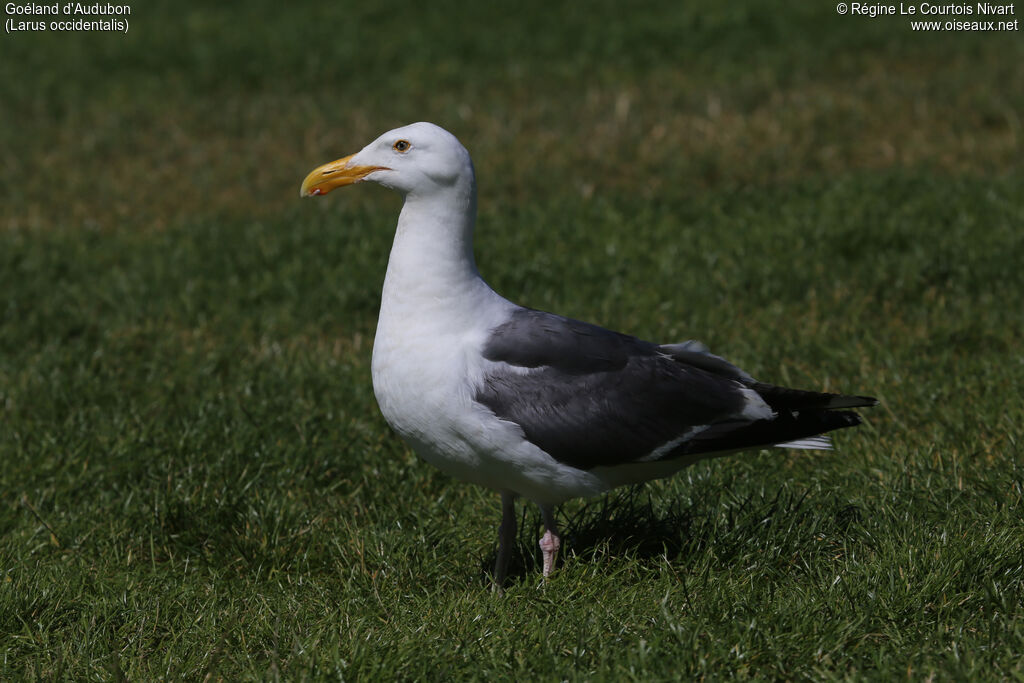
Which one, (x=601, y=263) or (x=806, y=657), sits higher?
(x=601, y=263)

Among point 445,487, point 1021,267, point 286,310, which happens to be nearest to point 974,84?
point 1021,267

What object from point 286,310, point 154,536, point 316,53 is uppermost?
point 316,53

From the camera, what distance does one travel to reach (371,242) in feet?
28.3

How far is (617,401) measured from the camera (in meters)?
4.47

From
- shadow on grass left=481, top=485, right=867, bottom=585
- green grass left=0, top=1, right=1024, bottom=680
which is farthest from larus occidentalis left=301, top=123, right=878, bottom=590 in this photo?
green grass left=0, top=1, right=1024, bottom=680

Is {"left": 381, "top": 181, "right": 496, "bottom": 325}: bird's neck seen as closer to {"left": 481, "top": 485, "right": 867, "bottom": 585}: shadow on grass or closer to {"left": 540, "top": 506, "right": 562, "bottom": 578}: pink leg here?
{"left": 540, "top": 506, "right": 562, "bottom": 578}: pink leg

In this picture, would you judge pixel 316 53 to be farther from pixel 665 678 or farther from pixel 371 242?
pixel 665 678

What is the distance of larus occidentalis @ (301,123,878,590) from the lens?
14.1 feet

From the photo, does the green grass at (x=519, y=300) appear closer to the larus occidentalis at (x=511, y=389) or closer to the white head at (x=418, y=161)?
the larus occidentalis at (x=511, y=389)

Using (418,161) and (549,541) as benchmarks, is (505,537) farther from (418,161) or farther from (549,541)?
(418,161)

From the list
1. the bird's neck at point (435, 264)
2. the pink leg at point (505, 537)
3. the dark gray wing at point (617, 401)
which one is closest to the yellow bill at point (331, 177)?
the bird's neck at point (435, 264)

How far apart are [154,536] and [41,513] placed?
1.85 feet

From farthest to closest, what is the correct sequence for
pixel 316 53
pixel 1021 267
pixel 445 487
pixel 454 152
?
pixel 316 53, pixel 1021 267, pixel 445 487, pixel 454 152

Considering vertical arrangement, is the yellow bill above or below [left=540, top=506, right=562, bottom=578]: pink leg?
above
